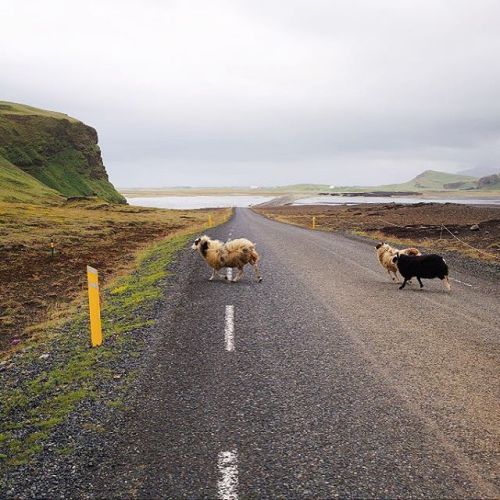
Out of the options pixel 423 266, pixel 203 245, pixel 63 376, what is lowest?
pixel 63 376

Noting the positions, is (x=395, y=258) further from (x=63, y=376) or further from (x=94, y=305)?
(x=63, y=376)

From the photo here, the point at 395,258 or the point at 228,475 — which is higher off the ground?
the point at 395,258

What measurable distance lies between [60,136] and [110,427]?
14306 centimetres

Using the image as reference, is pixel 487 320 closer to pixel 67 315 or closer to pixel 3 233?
pixel 67 315

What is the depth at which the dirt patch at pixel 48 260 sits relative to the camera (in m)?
16.1

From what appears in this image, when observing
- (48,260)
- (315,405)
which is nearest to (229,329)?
(315,405)

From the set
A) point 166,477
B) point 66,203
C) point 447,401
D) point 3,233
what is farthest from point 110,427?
point 66,203

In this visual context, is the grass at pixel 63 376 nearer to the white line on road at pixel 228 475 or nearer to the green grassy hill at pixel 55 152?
the white line on road at pixel 228 475

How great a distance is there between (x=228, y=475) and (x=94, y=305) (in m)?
5.71

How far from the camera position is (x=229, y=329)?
1024 cm

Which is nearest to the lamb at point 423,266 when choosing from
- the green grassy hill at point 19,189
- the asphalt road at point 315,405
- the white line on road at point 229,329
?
the asphalt road at point 315,405

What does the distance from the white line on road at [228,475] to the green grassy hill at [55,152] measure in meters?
120

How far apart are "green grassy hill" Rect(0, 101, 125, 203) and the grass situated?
365 feet

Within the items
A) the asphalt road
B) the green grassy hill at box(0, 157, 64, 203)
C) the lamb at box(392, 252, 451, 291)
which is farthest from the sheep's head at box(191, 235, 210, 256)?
the green grassy hill at box(0, 157, 64, 203)
